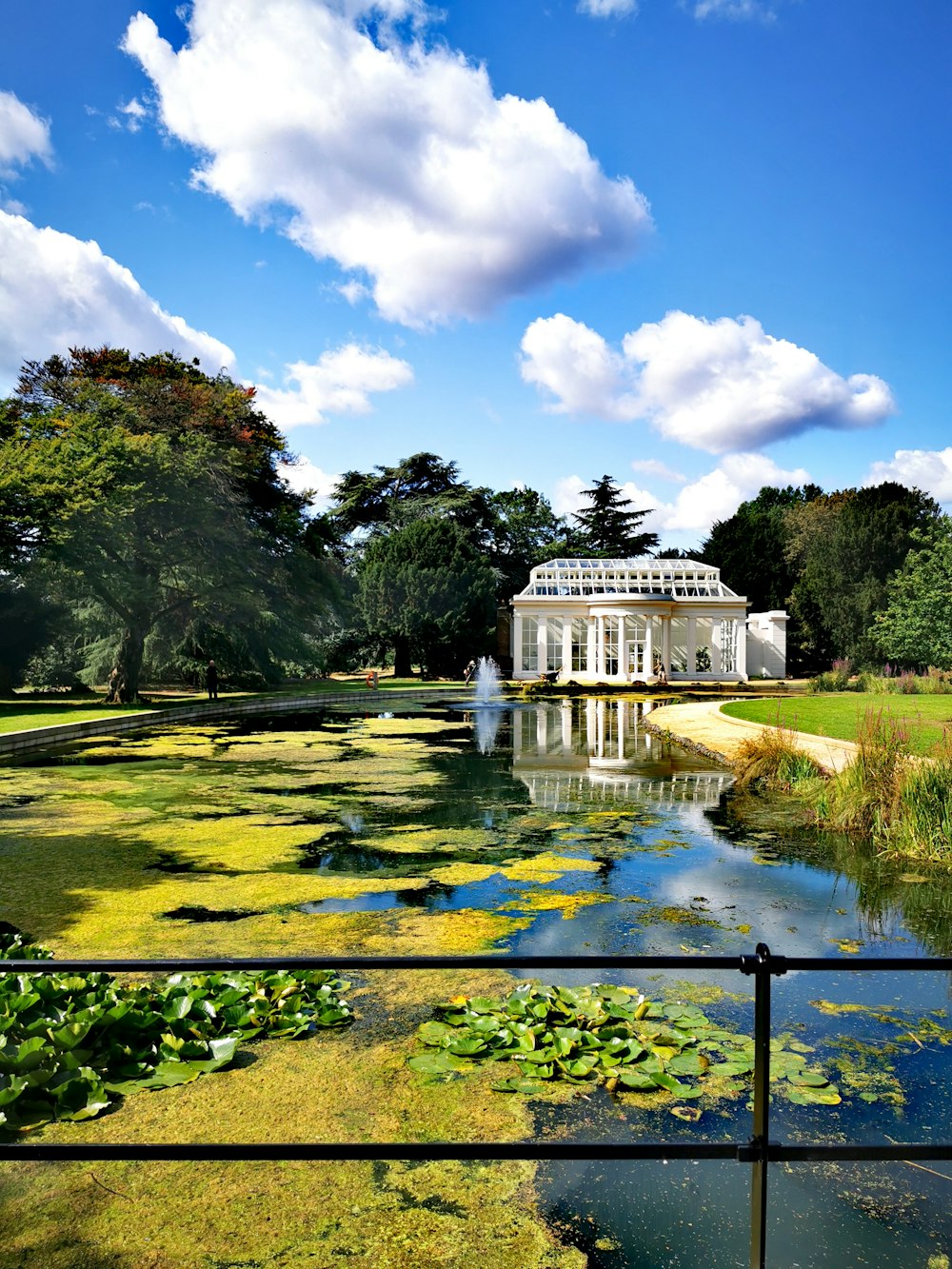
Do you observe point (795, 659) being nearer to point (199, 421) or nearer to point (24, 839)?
point (199, 421)

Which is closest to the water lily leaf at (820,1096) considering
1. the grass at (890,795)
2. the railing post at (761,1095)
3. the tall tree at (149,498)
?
the railing post at (761,1095)

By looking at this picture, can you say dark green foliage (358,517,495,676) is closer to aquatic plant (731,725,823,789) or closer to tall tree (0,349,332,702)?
tall tree (0,349,332,702)

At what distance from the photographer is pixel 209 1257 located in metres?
2.60

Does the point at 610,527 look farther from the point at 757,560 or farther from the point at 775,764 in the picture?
the point at 775,764

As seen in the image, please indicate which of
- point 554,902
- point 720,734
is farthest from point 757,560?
point 554,902

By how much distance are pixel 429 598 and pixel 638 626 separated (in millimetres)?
8826

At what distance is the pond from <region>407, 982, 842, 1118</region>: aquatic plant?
0.40 ft

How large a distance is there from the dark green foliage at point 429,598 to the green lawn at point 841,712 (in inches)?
617

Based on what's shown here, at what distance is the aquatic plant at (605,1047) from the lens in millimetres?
3711

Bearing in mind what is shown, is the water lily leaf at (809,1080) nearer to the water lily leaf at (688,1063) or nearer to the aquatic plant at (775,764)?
the water lily leaf at (688,1063)

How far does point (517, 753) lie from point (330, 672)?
2826 cm

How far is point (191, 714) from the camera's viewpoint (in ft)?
72.5

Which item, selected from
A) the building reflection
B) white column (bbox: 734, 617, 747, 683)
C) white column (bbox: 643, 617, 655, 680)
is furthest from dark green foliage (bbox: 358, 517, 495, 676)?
the building reflection

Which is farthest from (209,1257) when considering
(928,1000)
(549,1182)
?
(928,1000)
